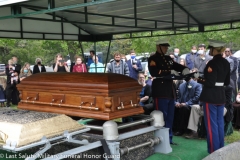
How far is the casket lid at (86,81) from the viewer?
10.6 feet

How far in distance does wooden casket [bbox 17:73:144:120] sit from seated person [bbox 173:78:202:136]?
1.98 m

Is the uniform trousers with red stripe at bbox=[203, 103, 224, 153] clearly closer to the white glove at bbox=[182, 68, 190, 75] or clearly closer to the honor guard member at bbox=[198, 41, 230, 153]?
the honor guard member at bbox=[198, 41, 230, 153]

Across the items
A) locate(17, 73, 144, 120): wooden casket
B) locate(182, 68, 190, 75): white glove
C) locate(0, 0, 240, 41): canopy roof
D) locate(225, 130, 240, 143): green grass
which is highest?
locate(0, 0, 240, 41): canopy roof

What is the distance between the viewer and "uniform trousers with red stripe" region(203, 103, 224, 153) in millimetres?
3862

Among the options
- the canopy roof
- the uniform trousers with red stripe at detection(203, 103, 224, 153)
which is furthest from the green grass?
the canopy roof

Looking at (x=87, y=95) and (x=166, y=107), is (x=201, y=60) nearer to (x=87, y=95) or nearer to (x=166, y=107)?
(x=166, y=107)

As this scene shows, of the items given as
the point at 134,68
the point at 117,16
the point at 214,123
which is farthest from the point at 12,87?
the point at 214,123

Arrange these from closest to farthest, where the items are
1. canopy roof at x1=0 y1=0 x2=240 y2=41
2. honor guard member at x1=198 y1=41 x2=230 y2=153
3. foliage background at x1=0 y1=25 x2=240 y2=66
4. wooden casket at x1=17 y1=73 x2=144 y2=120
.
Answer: wooden casket at x1=17 y1=73 x2=144 y2=120 → honor guard member at x1=198 y1=41 x2=230 y2=153 → canopy roof at x1=0 y1=0 x2=240 y2=41 → foliage background at x1=0 y1=25 x2=240 y2=66

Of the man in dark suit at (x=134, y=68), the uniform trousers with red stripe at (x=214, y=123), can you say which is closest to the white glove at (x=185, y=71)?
the uniform trousers with red stripe at (x=214, y=123)

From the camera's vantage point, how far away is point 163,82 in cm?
421

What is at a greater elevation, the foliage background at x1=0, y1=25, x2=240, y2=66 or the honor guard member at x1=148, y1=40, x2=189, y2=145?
the foliage background at x1=0, y1=25, x2=240, y2=66

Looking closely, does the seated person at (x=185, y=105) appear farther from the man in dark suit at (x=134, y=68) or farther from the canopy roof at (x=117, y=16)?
the man in dark suit at (x=134, y=68)

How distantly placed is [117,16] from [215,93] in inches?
124

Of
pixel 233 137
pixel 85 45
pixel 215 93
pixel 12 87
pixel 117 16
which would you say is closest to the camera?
pixel 215 93
